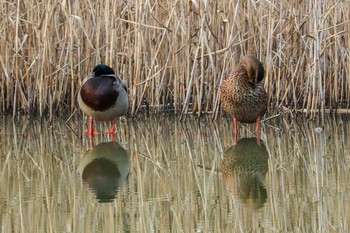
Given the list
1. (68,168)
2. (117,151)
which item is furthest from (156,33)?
(68,168)

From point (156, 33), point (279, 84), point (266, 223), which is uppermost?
point (156, 33)

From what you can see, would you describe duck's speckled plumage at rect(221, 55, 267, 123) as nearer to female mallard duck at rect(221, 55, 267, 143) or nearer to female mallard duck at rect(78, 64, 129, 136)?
female mallard duck at rect(221, 55, 267, 143)

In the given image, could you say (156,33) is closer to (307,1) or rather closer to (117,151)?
(307,1)

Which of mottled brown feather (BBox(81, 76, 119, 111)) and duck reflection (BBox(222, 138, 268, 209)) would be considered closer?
duck reflection (BBox(222, 138, 268, 209))

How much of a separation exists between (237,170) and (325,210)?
1500 mm

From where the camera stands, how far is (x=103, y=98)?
7.54 m

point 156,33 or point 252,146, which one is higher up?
point 156,33

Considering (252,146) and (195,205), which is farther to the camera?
(252,146)

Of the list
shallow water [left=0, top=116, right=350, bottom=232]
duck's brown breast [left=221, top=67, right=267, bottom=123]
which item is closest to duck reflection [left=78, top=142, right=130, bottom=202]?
shallow water [left=0, top=116, right=350, bottom=232]

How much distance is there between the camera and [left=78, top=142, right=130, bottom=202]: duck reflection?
17.3 feet

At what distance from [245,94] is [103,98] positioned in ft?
4.09

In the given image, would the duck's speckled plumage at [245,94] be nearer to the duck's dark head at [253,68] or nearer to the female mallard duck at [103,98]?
the duck's dark head at [253,68]

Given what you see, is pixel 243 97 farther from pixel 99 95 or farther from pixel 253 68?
pixel 99 95

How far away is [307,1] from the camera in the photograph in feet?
28.0
